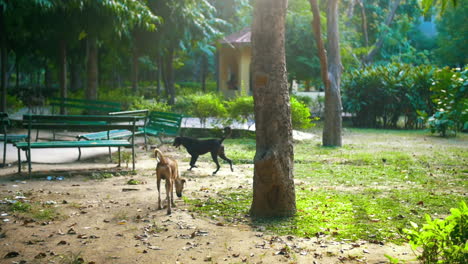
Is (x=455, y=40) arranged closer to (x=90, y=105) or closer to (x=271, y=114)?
(x=90, y=105)

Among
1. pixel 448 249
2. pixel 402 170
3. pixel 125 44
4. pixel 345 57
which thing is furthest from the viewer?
pixel 345 57

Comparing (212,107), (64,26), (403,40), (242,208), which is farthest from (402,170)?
(403,40)

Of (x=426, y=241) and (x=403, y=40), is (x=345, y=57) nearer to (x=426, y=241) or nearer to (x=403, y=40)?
(x=403, y=40)

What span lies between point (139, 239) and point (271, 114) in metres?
2.21

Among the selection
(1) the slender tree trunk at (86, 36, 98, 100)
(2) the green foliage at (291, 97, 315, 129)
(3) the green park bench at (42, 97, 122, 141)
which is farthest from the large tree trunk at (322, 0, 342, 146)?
(1) the slender tree trunk at (86, 36, 98, 100)

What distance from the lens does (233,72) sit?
115ft

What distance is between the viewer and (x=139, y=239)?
552 cm

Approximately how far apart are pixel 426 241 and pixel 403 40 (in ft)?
124

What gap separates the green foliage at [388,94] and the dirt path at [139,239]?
16.6 metres

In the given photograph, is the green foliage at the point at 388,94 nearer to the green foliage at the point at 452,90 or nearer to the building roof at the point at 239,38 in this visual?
the building roof at the point at 239,38

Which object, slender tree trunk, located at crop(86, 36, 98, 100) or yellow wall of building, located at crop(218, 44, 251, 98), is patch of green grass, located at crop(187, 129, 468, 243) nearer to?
slender tree trunk, located at crop(86, 36, 98, 100)

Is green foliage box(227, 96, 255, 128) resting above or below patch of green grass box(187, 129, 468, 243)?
above

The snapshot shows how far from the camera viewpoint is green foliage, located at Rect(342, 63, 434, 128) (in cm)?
2216

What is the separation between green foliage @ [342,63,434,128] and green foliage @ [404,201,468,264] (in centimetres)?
1918
